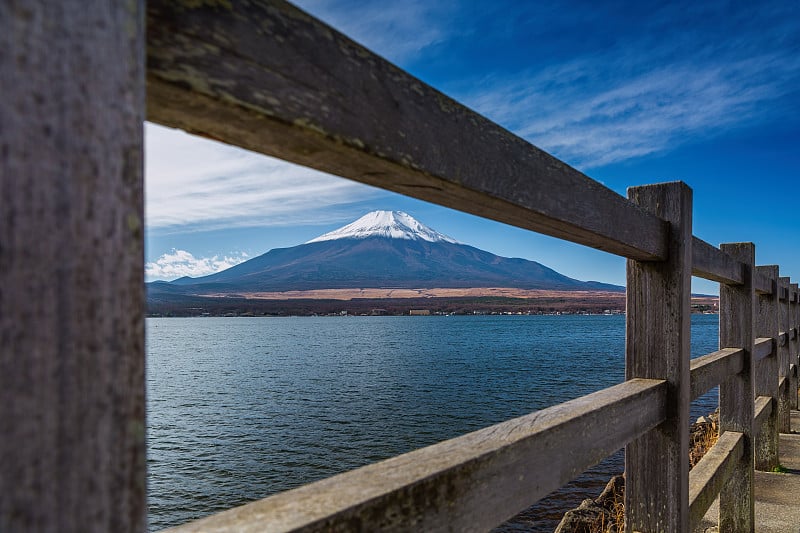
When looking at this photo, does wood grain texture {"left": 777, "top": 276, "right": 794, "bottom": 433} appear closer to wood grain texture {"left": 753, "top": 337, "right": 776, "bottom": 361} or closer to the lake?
wood grain texture {"left": 753, "top": 337, "right": 776, "bottom": 361}

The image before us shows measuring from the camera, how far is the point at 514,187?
4.11ft

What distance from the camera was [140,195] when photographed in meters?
0.58

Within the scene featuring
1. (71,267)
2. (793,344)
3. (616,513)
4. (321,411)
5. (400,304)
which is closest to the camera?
(71,267)

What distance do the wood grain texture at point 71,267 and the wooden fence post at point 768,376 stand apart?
636cm

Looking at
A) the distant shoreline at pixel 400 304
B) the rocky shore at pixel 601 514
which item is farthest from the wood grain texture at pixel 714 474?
the distant shoreline at pixel 400 304

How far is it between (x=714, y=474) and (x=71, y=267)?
146 inches

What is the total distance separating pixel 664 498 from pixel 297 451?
714 inches

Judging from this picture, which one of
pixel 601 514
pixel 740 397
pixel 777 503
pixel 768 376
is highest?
pixel 740 397

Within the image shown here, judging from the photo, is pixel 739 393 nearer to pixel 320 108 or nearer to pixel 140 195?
pixel 320 108

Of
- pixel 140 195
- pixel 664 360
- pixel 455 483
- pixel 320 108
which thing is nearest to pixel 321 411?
pixel 664 360

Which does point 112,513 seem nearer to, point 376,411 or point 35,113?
point 35,113

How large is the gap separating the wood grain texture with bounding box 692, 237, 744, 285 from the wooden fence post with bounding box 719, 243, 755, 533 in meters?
0.26

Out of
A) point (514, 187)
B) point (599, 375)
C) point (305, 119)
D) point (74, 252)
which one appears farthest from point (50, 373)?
point (599, 375)

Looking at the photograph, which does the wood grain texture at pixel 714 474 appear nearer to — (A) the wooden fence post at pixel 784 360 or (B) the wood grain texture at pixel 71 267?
(B) the wood grain texture at pixel 71 267
